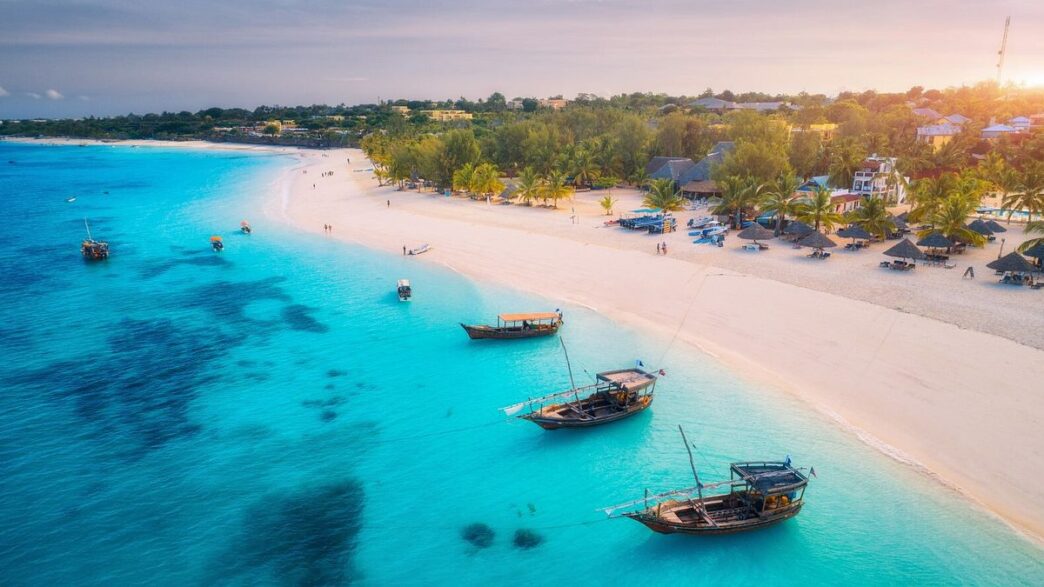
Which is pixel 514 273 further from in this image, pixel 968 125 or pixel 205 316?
pixel 968 125

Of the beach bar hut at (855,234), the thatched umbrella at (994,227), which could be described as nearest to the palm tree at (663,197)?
the beach bar hut at (855,234)

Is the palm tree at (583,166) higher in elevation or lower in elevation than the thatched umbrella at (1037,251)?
higher

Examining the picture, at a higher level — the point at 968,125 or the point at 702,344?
the point at 968,125

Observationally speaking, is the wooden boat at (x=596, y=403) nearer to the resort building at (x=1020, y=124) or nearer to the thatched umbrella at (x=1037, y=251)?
the thatched umbrella at (x=1037, y=251)

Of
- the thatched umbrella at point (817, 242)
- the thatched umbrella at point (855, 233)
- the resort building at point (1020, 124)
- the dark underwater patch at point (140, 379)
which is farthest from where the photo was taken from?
the resort building at point (1020, 124)

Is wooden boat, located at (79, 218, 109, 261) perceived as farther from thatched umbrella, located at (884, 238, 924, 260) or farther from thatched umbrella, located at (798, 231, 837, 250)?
thatched umbrella, located at (884, 238, 924, 260)

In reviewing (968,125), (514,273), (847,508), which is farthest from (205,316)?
(968,125)
